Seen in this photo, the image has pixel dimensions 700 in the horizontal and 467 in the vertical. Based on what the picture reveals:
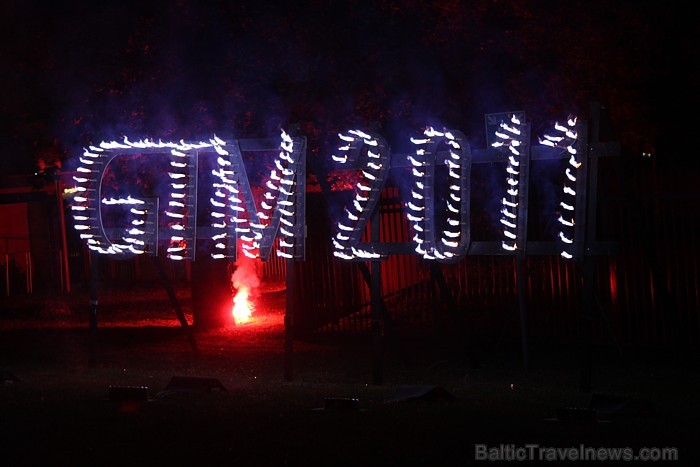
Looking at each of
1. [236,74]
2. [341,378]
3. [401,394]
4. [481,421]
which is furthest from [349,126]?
[481,421]

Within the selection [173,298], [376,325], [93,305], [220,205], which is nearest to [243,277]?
[173,298]

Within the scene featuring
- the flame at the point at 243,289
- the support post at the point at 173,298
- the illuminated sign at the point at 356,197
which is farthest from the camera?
the flame at the point at 243,289

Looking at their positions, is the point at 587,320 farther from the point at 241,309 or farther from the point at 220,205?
the point at 241,309

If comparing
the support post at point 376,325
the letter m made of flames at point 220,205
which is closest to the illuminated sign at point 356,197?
the letter m made of flames at point 220,205

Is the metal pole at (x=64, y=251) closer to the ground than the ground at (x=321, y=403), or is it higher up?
higher up

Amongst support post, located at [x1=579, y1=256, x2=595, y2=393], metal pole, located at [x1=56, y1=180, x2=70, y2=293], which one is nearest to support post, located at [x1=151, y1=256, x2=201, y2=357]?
support post, located at [x1=579, y1=256, x2=595, y2=393]

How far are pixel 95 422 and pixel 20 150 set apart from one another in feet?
37.4

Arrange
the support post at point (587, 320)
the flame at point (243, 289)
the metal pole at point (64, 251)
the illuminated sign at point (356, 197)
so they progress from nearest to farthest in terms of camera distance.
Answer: the support post at point (587, 320)
the illuminated sign at point (356, 197)
the flame at point (243, 289)
the metal pole at point (64, 251)

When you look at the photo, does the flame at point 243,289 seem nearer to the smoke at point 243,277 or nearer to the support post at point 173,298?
the smoke at point 243,277

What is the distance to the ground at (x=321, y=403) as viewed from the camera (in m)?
7.39

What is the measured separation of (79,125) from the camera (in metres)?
16.6

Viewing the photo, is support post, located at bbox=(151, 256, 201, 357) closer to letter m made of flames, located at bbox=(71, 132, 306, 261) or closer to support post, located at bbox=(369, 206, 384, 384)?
letter m made of flames, located at bbox=(71, 132, 306, 261)

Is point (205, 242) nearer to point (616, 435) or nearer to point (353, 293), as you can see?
point (353, 293)

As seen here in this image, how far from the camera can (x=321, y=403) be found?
969cm
